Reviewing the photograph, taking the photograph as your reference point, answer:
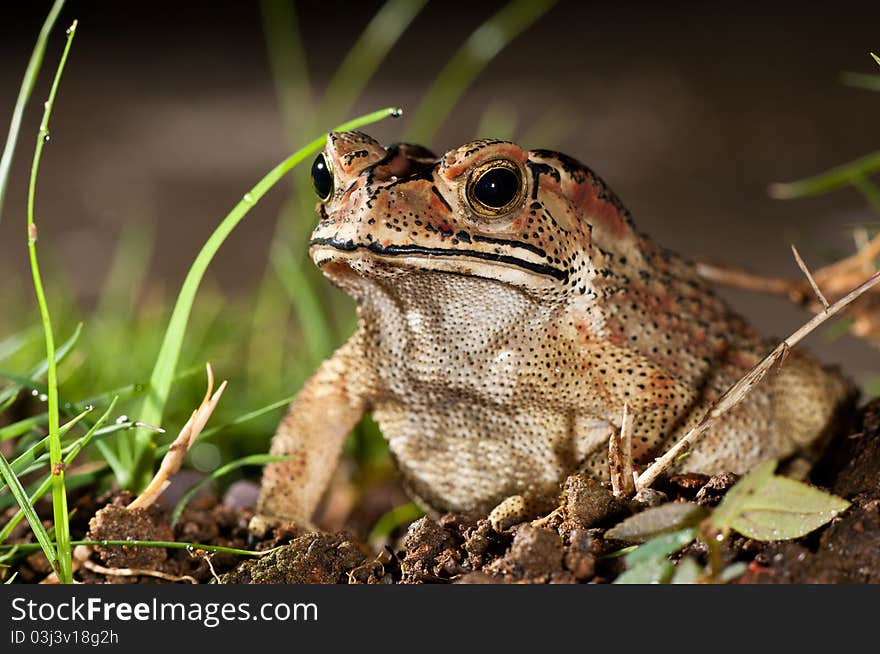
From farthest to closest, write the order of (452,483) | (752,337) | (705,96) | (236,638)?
(705,96) < (752,337) < (452,483) < (236,638)

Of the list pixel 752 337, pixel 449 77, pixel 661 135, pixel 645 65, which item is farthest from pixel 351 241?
pixel 645 65

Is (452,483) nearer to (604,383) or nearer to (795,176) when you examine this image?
(604,383)

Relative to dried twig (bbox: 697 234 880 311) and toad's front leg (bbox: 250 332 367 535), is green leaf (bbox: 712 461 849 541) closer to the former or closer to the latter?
toad's front leg (bbox: 250 332 367 535)

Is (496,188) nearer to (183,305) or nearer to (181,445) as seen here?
(183,305)

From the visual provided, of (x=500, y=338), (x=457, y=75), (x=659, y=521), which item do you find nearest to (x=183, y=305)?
(x=500, y=338)

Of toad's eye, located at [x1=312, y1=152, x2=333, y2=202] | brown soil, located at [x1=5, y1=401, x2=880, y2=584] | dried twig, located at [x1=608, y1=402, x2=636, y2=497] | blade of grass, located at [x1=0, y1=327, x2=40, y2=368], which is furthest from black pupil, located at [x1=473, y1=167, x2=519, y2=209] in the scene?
blade of grass, located at [x1=0, y1=327, x2=40, y2=368]

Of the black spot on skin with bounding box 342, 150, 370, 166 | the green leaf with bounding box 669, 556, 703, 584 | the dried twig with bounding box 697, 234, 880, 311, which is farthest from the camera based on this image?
the dried twig with bounding box 697, 234, 880, 311
